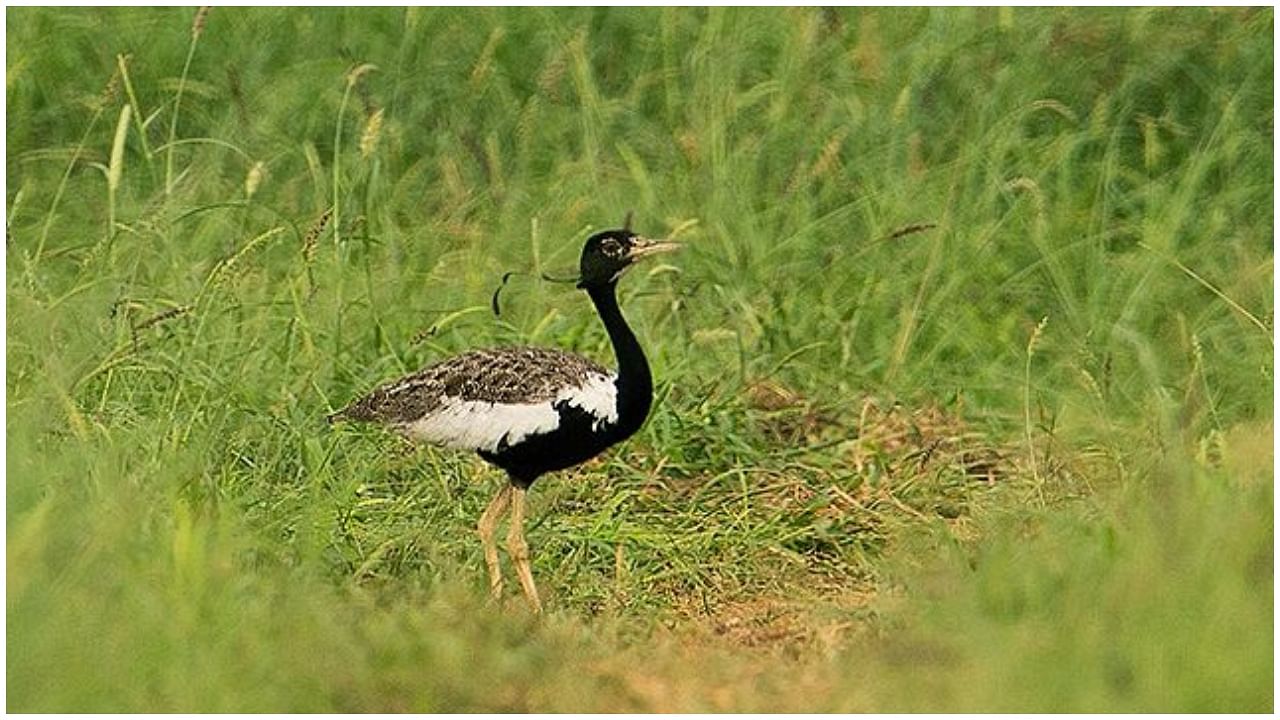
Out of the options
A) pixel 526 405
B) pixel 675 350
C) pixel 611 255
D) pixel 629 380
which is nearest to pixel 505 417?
pixel 526 405

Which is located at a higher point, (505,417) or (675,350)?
(505,417)

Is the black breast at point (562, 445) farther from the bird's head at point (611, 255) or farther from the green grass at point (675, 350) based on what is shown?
the bird's head at point (611, 255)

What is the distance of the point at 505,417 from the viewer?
652 centimetres

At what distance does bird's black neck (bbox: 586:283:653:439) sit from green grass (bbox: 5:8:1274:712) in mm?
424

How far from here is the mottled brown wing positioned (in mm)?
6543

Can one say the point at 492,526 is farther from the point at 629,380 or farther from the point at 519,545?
the point at 629,380

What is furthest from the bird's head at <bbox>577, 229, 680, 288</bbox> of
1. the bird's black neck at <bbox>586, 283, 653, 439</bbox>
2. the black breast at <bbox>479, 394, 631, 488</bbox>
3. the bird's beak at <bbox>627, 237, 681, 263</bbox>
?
the black breast at <bbox>479, 394, 631, 488</bbox>

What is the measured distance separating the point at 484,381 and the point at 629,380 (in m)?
0.37

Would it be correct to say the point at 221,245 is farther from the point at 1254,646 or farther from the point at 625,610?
the point at 1254,646

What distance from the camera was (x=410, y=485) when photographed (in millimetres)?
7152

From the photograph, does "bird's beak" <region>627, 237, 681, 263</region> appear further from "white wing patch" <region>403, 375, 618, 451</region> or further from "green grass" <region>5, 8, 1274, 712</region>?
"green grass" <region>5, 8, 1274, 712</region>

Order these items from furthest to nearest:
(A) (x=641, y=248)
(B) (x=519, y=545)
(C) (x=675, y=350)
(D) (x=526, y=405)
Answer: (C) (x=675, y=350), (A) (x=641, y=248), (B) (x=519, y=545), (D) (x=526, y=405)

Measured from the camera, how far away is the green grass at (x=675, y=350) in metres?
5.63

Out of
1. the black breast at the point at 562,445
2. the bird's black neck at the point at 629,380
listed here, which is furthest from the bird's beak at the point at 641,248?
the black breast at the point at 562,445
